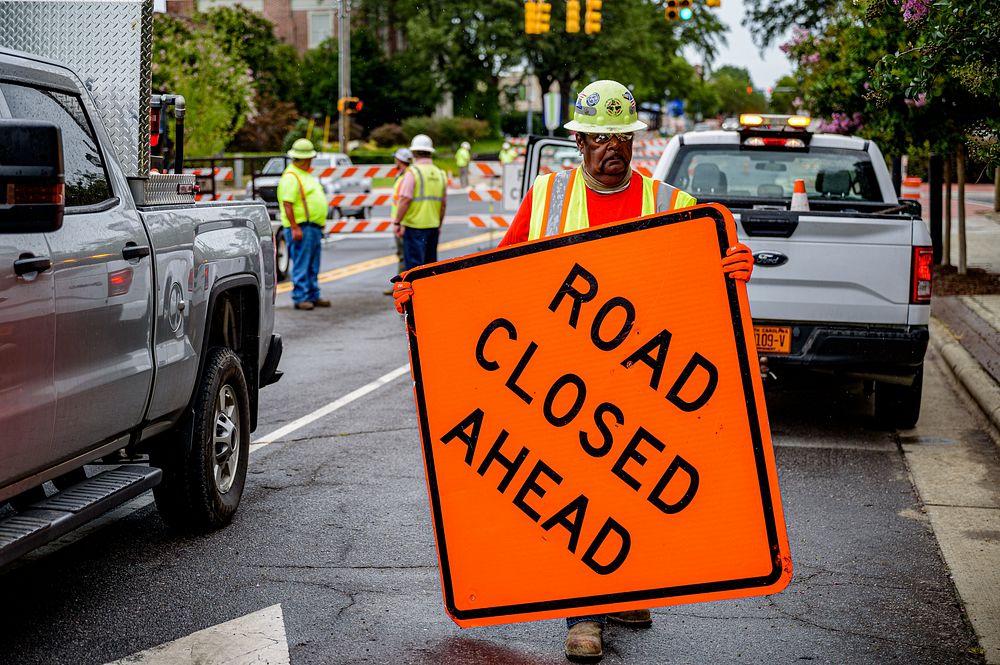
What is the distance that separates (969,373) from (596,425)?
7.37m

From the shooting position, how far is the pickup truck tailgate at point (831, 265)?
331 inches

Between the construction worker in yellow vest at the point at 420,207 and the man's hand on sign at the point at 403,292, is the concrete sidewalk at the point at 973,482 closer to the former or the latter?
the man's hand on sign at the point at 403,292

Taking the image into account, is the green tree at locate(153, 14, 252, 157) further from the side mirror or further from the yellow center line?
the side mirror

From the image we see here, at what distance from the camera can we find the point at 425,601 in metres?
5.44

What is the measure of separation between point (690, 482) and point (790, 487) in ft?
10.6

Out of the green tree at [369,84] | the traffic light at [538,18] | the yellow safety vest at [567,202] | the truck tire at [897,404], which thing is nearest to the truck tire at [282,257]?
the truck tire at [897,404]

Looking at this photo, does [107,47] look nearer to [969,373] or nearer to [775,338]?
[775,338]

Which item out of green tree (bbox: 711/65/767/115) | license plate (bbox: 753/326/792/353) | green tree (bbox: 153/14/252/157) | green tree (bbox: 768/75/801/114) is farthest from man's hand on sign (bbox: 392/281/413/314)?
green tree (bbox: 711/65/767/115)

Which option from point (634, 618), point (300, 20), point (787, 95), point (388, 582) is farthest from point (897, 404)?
point (300, 20)

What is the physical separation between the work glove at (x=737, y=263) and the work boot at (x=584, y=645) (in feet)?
4.53

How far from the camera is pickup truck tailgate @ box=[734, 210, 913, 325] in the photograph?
8.41 metres

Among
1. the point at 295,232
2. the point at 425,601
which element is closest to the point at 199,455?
the point at 425,601

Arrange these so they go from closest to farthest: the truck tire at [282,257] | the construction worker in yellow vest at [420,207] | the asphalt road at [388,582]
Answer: the asphalt road at [388,582] < the construction worker in yellow vest at [420,207] < the truck tire at [282,257]

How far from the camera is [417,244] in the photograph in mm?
16141
